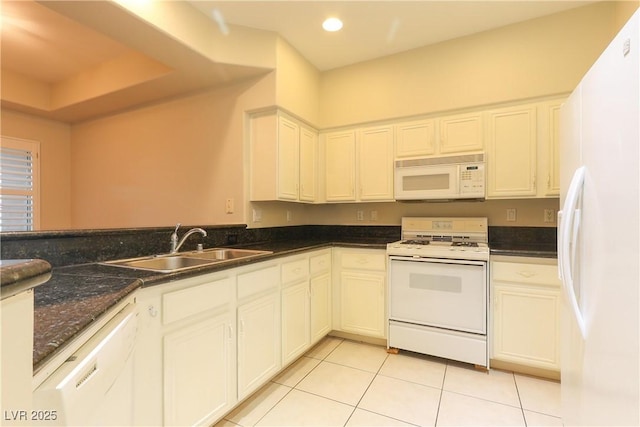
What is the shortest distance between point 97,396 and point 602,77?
181 cm

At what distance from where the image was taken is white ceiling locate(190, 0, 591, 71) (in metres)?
2.14

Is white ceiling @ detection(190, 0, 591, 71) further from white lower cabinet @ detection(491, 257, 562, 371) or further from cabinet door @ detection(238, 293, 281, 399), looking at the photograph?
cabinet door @ detection(238, 293, 281, 399)

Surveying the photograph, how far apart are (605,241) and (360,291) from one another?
73.4 inches

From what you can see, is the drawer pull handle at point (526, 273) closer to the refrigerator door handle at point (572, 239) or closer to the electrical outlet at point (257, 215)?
the refrigerator door handle at point (572, 239)

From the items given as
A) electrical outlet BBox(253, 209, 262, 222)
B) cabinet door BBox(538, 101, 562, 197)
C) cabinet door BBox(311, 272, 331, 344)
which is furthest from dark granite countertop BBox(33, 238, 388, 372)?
cabinet door BBox(538, 101, 562, 197)

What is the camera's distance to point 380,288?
2.52 meters

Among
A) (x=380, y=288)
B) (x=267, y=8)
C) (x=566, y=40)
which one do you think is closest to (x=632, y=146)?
(x=380, y=288)

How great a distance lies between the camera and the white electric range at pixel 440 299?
84.3 inches

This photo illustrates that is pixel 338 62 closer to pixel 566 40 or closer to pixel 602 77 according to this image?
pixel 566 40

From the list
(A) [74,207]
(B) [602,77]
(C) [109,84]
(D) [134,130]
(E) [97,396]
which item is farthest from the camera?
(A) [74,207]

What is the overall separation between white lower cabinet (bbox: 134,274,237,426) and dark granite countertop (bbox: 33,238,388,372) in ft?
0.23

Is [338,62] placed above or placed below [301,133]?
above

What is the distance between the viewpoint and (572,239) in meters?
1.18

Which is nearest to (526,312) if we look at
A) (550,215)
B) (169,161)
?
(550,215)
